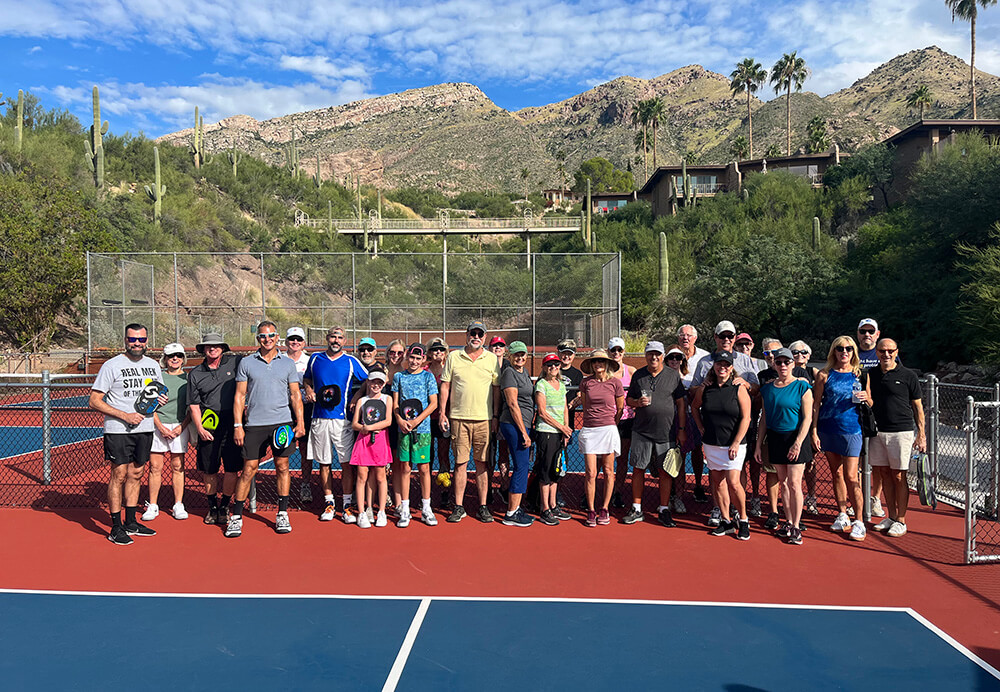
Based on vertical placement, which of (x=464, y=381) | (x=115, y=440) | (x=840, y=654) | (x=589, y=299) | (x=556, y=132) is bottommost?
(x=840, y=654)

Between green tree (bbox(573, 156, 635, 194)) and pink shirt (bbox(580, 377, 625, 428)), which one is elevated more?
green tree (bbox(573, 156, 635, 194))

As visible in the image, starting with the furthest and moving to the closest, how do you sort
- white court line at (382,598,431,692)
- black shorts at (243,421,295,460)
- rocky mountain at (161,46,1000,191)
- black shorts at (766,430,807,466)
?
1. rocky mountain at (161,46,1000,191)
2. black shorts at (243,421,295,460)
3. black shorts at (766,430,807,466)
4. white court line at (382,598,431,692)

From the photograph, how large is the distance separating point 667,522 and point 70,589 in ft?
17.4

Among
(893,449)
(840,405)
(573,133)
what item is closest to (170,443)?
(840,405)

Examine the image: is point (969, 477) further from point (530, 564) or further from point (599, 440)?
point (530, 564)

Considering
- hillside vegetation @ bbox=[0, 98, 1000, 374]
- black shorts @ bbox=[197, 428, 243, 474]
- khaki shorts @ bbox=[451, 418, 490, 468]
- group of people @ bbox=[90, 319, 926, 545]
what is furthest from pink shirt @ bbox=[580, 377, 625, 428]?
hillside vegetation @ bbox=[0, 98, 1000, 374]

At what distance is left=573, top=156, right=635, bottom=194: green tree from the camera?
8594 cm

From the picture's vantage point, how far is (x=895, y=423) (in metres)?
6.53

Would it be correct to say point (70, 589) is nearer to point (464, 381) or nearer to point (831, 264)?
point (464, 381)

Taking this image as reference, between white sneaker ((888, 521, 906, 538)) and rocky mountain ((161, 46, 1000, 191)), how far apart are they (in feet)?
300

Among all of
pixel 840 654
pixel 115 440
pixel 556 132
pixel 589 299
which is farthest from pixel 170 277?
pixel 556 132

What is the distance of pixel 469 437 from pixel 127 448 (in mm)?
3253

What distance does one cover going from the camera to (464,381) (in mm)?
6914

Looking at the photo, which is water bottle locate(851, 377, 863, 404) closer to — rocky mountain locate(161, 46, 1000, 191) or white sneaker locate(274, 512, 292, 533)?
white sneaker locate(274, 512, 292, 533)
